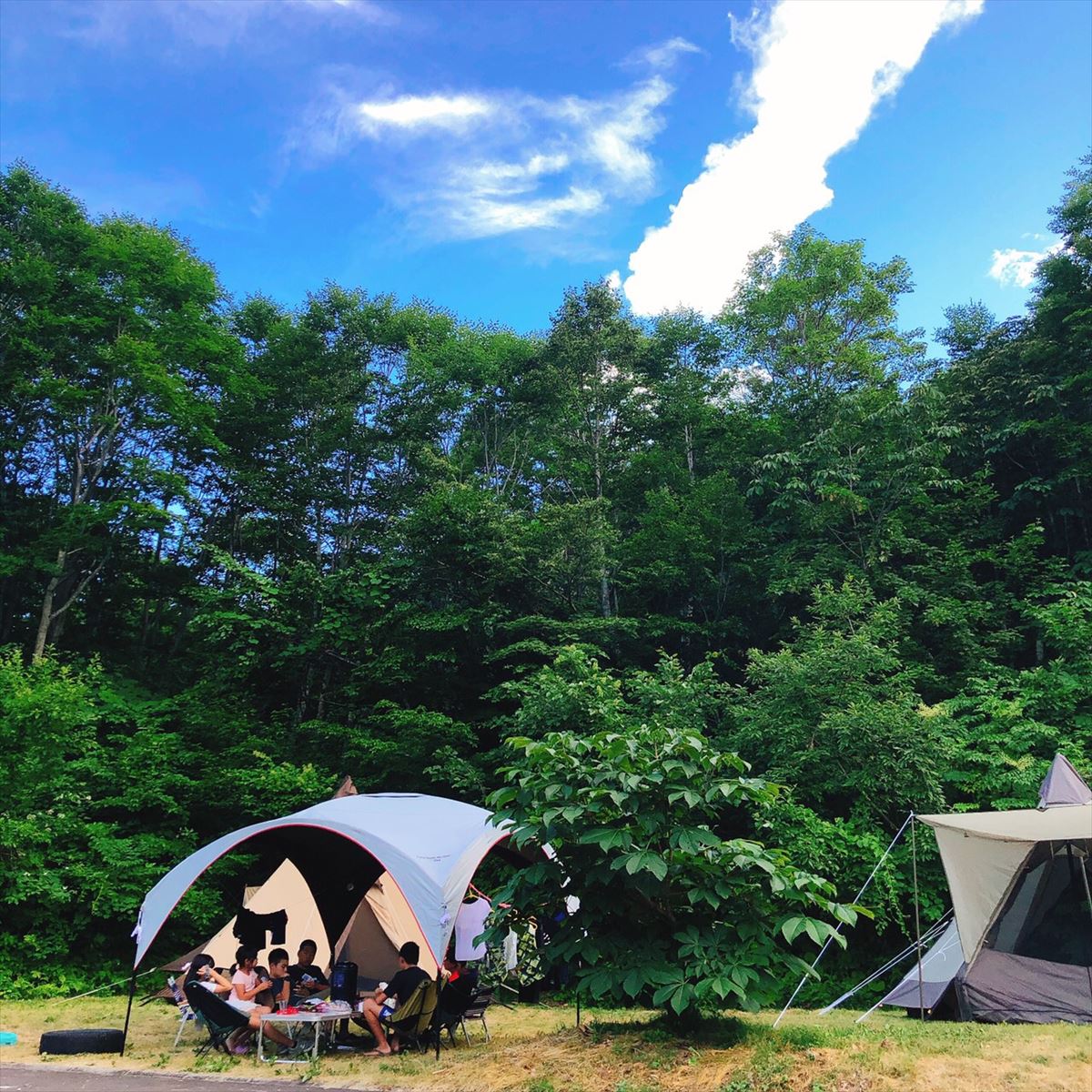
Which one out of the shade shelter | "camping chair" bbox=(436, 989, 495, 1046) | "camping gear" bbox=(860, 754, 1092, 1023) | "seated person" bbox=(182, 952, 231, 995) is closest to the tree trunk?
the shade shelter

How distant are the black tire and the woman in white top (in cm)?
101

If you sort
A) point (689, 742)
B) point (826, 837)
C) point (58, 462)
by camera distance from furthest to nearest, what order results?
point (58, 462) < point (826, 837) < point (689, 742)

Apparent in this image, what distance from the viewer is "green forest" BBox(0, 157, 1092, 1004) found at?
1186cm

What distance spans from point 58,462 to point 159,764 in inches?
344

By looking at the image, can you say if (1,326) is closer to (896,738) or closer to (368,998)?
(368,998)

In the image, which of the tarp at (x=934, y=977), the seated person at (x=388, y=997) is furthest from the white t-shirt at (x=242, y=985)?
the tarp at (x=934, y=977)

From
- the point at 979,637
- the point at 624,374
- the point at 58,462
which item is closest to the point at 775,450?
the point at 624,374

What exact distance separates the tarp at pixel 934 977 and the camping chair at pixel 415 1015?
4.43m

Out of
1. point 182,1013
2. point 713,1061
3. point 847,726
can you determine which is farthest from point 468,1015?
point 847,726

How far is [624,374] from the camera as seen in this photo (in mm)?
19859

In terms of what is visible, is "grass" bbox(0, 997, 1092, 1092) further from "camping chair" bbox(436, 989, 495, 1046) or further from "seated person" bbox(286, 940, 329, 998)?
"seated person" bbox(286, 940, 329, 998)

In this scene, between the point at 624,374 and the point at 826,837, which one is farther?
the point at 624,374

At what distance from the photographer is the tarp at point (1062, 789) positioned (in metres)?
7.56

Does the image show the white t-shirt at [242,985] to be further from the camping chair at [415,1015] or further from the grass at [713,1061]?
the camping chair at [415,1015]
